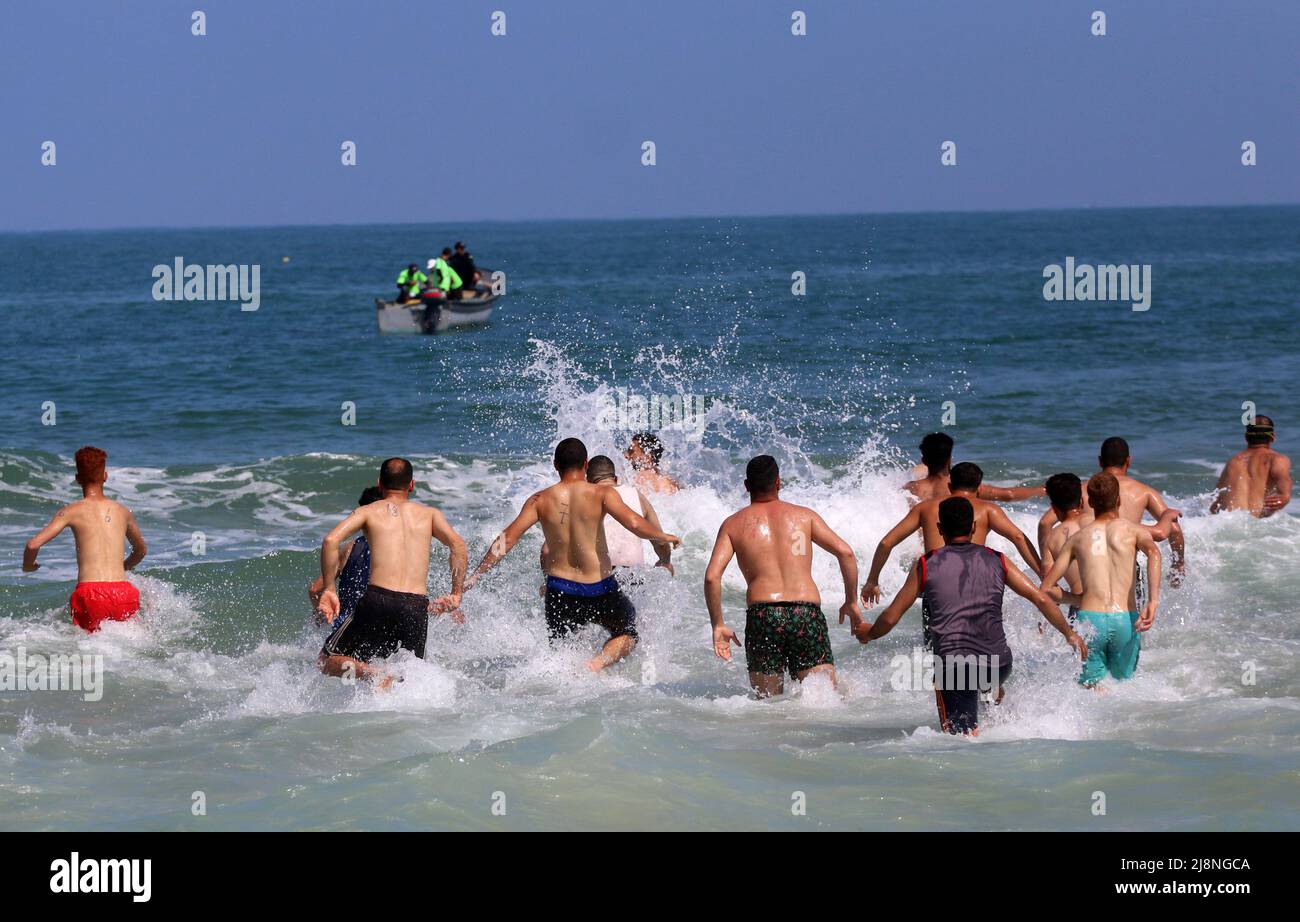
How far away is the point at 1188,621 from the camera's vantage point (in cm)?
1022

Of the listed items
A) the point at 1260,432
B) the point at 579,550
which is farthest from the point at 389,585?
the point at 1260,432

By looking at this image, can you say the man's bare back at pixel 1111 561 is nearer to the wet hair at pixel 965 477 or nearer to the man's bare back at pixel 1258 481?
the wet hair at pixel 965 477

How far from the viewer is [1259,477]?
11.7 m

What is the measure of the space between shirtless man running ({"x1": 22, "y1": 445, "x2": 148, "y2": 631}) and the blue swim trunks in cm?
570

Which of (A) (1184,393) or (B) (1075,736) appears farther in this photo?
(A) (1184,393)

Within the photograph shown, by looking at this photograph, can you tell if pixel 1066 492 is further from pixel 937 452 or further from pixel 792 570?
pixel 792 570

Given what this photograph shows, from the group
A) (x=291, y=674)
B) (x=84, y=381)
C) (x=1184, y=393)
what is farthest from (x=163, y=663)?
(x=84, y=381)

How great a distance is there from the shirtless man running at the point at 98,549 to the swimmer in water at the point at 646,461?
3.49m

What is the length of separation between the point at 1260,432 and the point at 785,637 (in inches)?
219

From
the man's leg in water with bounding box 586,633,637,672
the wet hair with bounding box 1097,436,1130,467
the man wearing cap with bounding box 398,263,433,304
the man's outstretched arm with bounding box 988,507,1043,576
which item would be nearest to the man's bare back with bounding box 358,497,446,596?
the man's leg in water with bounding box 586,633,637,672

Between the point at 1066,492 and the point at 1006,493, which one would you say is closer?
the point at 1066,492
